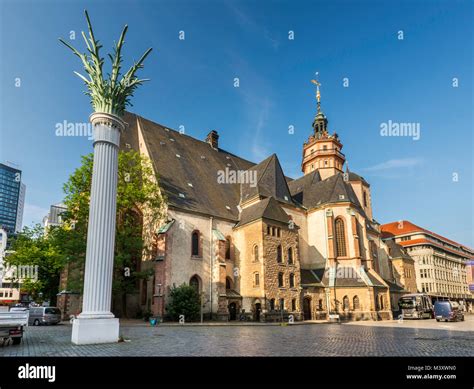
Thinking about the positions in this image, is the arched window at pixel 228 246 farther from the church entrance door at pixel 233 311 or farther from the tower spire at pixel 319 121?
the tower spire at pixel 319 121

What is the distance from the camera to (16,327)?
46.6ft

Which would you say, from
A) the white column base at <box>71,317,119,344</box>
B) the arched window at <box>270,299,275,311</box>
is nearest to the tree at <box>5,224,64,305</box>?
the arched window at <box>270,299,275,311</box>

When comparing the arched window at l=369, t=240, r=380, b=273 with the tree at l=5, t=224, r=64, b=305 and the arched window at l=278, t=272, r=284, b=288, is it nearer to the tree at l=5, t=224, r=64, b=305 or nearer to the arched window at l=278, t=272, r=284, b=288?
the arched window at l=278, t=272, r=284, b=288

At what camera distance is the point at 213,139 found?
1997 inches

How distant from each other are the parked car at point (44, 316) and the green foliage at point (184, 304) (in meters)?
8.46

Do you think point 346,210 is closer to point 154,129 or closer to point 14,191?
point 154,129

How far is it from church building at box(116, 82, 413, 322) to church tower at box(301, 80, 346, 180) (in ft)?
32.9

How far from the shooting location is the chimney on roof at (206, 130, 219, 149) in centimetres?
5056

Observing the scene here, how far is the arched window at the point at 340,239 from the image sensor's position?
4181 centimetres

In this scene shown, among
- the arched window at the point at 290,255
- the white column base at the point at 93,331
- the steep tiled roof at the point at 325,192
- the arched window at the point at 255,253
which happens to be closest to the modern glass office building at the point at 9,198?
the steep tiled roof at the point at 325,192

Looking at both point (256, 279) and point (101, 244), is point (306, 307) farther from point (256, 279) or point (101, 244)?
point (101, 244)

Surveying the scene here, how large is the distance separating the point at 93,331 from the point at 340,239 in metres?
33.6
